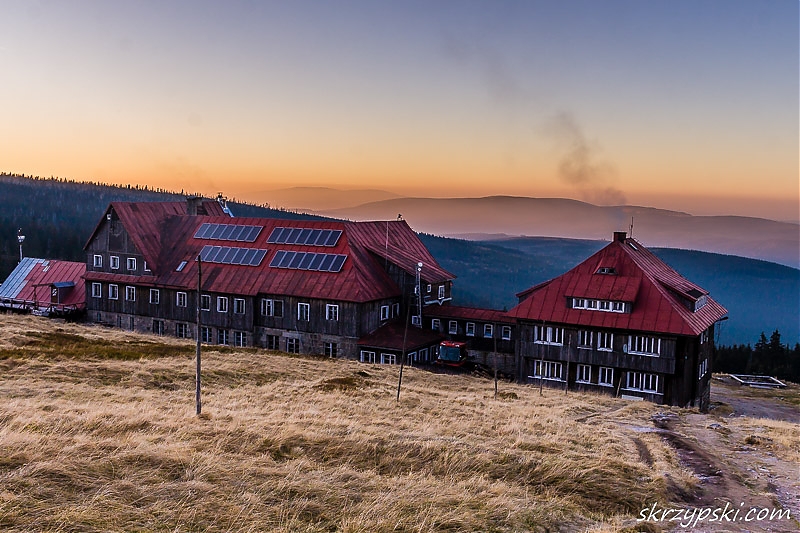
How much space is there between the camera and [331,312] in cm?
5741

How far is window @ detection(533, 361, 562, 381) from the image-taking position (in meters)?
51.7

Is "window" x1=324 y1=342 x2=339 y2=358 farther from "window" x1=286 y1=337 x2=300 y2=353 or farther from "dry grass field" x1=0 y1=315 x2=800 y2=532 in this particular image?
"dry grass field" x1=0 y1=315 x2=800 y2=532

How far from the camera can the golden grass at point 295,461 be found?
41.9 ft

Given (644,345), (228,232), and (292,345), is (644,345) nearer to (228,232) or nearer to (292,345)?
(292,345)

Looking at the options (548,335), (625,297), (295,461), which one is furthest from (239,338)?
(295,461)

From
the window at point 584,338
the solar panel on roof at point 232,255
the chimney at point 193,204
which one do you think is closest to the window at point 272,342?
the solar panel on roof at point 232,255

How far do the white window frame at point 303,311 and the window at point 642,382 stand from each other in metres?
26.5

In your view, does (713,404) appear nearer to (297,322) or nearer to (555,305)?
(555,305)

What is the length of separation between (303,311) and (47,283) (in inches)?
1318

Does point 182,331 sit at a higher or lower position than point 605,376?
lower

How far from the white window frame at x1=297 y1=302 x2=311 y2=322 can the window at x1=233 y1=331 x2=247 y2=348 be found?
6.00 metres

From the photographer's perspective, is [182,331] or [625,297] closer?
[625,297]

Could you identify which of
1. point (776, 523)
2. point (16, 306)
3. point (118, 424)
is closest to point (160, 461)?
point (118, 424)

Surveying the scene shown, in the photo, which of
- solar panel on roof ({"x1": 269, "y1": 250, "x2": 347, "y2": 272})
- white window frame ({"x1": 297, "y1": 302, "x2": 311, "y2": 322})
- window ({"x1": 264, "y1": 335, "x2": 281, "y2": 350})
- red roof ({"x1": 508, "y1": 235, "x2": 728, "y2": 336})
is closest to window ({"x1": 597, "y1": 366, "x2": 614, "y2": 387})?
red roof ({"x1": 508, "y1": 235, "x2": 728, "y2": 336})
